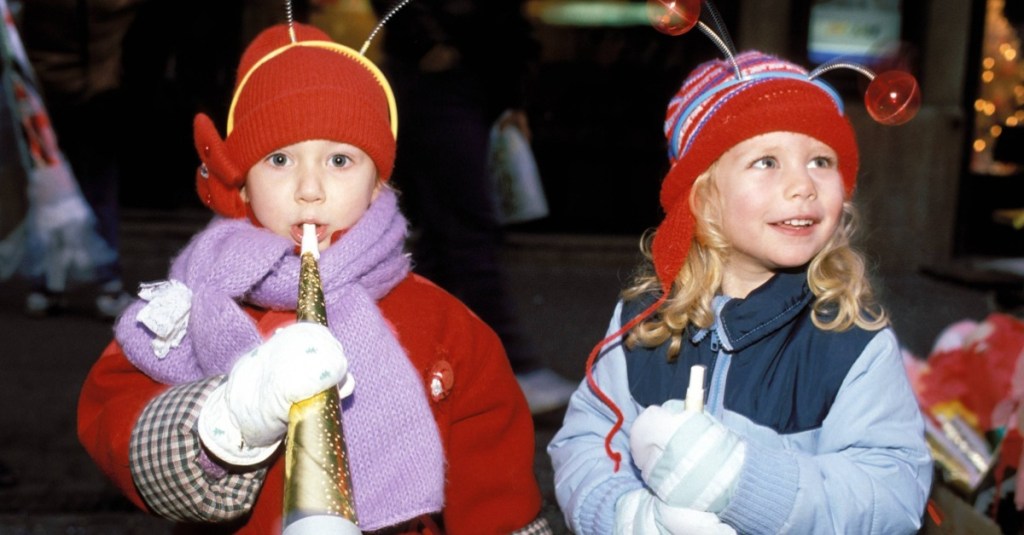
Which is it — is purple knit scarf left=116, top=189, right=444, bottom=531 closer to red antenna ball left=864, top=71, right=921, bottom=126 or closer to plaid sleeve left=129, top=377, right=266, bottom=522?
plaid sleeve left=129, top=377, right=266, bottom=522

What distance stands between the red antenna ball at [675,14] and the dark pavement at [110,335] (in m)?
0.65

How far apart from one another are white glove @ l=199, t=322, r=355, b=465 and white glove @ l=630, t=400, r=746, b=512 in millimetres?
504

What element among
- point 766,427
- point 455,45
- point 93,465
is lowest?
point 93,465

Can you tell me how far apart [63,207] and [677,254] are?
10.6ft

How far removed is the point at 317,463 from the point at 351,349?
436 mm

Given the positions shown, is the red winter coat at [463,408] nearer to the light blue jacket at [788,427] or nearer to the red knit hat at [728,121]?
the light blue jacket at [788,427]

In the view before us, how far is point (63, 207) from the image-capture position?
462cm

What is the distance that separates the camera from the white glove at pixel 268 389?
5.31 ft

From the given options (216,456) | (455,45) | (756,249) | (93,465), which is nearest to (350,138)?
(216,456)

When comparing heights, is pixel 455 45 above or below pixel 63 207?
above

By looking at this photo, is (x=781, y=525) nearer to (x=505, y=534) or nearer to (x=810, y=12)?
(x=505, y=534)

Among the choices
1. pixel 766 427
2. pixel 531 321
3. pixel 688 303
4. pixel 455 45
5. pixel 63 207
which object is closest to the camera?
pixel 766 427

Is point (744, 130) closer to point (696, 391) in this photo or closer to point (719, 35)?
point (719, 35)

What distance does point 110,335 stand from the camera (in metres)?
4.98
